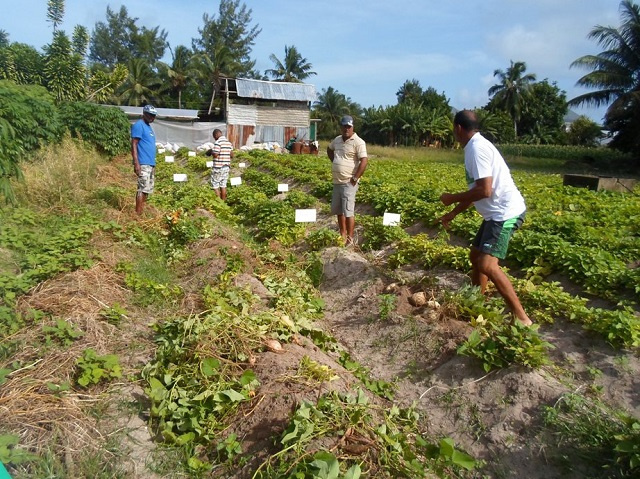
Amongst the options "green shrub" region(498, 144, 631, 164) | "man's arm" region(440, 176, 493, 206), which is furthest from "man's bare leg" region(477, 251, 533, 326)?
"green shrub" region(498, 144, 631, 164)

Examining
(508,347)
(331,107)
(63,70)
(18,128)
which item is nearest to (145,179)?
(18,128)

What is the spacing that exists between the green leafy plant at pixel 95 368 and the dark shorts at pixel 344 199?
434cm

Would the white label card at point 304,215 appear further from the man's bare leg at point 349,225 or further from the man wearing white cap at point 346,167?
the man's bare leg at point 349,225

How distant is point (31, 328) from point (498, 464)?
12.0 ft

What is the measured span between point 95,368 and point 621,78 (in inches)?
1330

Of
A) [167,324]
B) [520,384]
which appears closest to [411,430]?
[520,384]

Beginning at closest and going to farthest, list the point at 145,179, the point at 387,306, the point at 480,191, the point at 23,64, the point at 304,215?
the point at 480,191
the point at 387,306
the point at 304,215
the point at 145,179
the point at 23,64

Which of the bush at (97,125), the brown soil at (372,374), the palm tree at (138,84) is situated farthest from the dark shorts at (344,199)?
the palm tree at (138,84)

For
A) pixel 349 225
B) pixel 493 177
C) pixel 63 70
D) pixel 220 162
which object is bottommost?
pixel 349 225

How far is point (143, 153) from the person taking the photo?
8.04m

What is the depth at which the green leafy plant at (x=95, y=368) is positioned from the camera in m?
3.39

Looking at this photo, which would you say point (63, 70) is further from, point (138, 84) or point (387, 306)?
point (387, 306)

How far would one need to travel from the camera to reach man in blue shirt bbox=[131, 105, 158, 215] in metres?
7.95

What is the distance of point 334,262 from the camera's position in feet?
21.5
